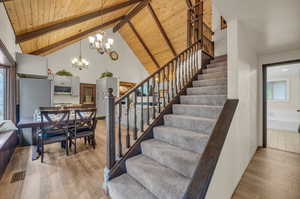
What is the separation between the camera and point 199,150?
1578 mm

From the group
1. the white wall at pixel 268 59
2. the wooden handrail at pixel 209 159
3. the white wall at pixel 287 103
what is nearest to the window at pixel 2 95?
the wooden handrail at pixel 209 159

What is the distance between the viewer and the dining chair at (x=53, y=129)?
8.16 feet

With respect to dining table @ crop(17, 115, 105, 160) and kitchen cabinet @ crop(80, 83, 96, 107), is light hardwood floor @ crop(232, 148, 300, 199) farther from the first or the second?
kitchen cabinet @ crop(80, 83, 96, 107)

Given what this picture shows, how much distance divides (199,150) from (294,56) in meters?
3.07

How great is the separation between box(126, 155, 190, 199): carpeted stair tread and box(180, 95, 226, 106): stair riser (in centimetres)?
140

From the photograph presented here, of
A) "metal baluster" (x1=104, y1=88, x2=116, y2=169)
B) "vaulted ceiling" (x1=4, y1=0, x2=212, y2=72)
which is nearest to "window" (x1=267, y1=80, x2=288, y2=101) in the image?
"vaulted ceiling" (x1=4, y1=0, x2=212, y2=72)

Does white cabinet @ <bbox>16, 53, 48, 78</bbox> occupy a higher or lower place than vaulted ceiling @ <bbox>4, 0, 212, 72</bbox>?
lower

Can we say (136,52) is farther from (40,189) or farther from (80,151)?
(40,189)

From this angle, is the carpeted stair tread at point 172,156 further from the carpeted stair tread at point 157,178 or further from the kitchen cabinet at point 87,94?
the kitchen cabinet at point 87,94

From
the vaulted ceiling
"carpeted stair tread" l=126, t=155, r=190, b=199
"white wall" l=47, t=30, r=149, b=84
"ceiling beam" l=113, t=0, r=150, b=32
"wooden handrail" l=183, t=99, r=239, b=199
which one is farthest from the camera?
"white wall" l=47, t=30, r=149, b=84

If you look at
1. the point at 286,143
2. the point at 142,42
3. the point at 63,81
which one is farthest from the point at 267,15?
the point at 142,42

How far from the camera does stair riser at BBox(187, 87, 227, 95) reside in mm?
2446

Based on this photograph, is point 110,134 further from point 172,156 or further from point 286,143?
point 286,143

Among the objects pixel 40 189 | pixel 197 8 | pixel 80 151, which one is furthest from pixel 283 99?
pixel 40 189
